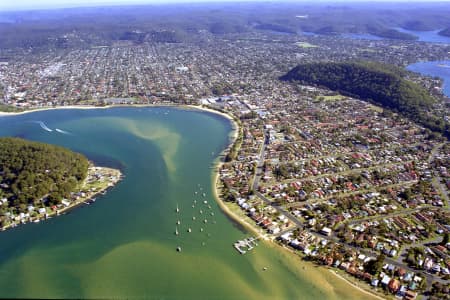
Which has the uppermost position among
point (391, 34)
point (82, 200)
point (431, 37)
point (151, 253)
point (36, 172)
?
point (391, 34)

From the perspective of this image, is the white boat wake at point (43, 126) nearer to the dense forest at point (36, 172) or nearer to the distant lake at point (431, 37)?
the dense forest at point (36, 172)

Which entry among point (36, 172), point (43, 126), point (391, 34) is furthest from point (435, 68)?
point (36, 172)

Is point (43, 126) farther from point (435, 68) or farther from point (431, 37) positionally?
point (431, 37)

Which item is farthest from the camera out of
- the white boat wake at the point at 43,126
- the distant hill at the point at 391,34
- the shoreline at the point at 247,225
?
the distant hill at the point at 391,34

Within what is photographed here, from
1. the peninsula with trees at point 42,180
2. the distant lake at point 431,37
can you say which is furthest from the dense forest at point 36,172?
the distant lake at point 431,37

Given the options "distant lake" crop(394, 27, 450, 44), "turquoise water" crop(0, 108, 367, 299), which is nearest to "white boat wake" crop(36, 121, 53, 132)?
"turquoise water" crop(0, 108, 367, 299)
